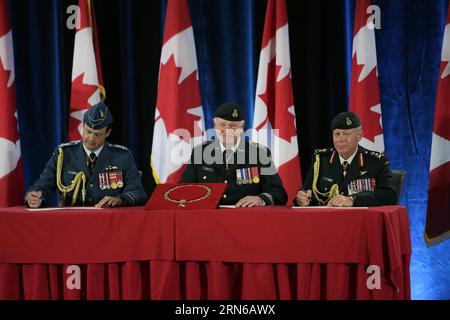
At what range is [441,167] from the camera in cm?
479

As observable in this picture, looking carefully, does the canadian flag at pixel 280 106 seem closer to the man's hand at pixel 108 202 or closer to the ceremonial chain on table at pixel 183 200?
the ceremonial chain on table at pixel 183 200

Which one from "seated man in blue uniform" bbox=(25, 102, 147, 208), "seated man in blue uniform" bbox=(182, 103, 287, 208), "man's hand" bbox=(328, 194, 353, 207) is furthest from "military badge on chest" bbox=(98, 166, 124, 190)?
"man's hand" bbox=(328, 194, 353, 207)

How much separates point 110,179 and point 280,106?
1593 mm

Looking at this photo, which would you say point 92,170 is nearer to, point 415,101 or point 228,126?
point 228,126

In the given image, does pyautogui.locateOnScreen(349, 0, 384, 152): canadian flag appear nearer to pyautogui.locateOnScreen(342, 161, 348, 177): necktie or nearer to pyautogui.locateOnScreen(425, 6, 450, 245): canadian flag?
pyautogui.locateOnScreen(425, 6, 450, 245): canadian flag

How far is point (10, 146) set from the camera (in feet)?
16.1

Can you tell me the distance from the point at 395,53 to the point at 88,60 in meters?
2.53

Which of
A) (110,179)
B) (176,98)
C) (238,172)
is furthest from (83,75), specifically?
(238,172)

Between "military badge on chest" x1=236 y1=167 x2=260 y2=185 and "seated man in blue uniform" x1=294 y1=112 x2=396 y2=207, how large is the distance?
33 centimetres

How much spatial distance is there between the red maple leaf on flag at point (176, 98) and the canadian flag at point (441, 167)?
188cm

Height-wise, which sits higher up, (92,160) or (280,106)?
(280,106)

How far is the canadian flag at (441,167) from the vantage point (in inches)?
188

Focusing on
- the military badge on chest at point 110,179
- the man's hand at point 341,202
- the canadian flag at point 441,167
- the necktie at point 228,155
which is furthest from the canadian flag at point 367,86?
the military badge on chest at point 110,179

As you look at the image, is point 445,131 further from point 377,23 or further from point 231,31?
point 231,31
